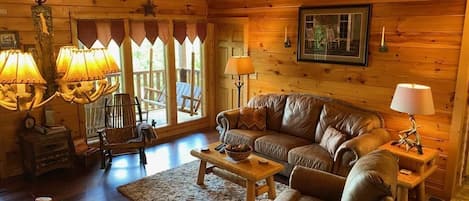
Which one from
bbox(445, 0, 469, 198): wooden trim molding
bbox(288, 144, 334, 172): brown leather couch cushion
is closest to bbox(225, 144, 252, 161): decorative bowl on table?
bbox(288, 144, 334, 172): brown leather couch cushion

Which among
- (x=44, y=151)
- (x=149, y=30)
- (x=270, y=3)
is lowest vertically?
(x=44, y=151)

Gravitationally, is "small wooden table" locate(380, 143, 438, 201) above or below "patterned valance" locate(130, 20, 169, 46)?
below

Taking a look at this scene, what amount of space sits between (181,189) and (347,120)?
2146 millimetres

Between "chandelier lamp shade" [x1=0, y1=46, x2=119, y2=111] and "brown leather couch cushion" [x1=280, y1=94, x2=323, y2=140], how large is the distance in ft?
9.87

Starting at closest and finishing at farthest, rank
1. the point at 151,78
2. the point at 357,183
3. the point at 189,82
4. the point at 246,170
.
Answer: the point at 357,183, the point at 246,170, the point at 151,78, the point at 189,82

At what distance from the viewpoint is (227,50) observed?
247 inches

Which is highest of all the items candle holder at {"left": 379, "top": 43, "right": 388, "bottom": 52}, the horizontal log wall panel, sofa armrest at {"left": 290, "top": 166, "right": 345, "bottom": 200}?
the horizontal log wall panel

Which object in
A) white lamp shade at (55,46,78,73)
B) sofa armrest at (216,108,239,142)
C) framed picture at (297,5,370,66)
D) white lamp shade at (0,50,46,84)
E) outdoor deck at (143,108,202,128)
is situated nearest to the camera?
white lamp shade at (0,50,46,84)

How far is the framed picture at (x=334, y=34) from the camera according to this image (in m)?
4.32

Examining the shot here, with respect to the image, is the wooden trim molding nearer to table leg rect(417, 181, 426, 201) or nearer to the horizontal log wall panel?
table leg rect(417, 181, 426, 201)

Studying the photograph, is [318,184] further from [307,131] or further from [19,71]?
[19,71]

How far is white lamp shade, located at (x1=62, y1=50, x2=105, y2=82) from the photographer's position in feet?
6.12

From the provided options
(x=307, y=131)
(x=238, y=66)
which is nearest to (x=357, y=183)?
(x=307, y=131)

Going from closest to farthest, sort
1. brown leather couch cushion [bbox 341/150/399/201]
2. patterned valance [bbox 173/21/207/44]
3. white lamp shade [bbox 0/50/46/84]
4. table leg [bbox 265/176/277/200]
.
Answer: white lamp shade [bbox 0/50/46/84] → brown leather couch cushion [bbox 341/150/399/201] → table leg [bbox 265/176/277/200] → patterned valance [bbox 173/21/207/44]
